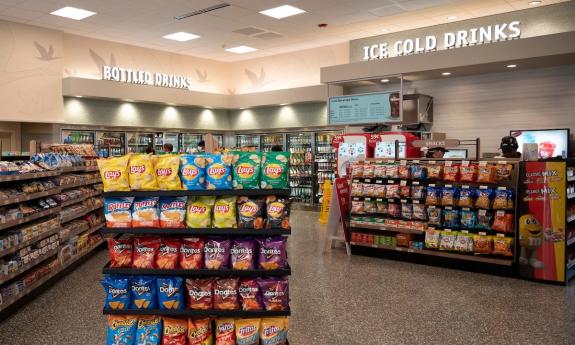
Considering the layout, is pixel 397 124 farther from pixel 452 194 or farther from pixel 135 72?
pixel 135 72

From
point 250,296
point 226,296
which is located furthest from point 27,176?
point 250,296

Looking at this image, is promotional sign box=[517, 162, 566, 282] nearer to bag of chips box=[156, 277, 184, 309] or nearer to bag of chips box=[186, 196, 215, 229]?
bag of chips box=[186, 196, 215, 229]

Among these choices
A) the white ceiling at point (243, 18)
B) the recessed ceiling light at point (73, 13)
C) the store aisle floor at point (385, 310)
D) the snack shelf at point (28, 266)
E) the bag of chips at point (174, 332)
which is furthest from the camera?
the recessed ceiling light at point (73, 13)

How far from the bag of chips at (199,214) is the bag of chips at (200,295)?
0.39m

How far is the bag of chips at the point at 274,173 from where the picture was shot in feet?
9.70

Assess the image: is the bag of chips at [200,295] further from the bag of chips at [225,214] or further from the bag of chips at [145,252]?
the bag of chips at [225,214]

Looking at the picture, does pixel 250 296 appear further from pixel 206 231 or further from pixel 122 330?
pixel 122 330

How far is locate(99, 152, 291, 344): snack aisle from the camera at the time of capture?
9.62 feet

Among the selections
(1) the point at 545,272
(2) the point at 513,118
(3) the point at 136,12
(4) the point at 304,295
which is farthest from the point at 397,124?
(3) the point at 136,12

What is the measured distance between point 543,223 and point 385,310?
8.09 feet

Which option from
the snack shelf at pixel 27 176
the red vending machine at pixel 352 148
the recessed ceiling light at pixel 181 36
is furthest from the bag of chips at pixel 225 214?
the recessed ceiling light at pixel 181 36

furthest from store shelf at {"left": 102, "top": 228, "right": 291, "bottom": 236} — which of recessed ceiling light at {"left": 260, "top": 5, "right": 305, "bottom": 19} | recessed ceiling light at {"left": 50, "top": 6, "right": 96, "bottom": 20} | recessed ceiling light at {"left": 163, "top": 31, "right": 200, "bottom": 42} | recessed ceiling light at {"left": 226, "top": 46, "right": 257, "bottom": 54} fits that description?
recessed ceiling light at {"left": 226, "top": 46, "right": 257, "bottom": 54}

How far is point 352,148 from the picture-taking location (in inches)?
355

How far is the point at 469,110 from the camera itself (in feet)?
28.7
